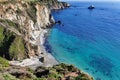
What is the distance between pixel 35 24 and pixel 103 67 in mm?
57286

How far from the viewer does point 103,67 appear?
75438 millimetres

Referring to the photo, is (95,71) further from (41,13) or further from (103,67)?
(41,13)

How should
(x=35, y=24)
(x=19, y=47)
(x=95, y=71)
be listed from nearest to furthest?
(x=95, y=71) → (x=19, y=47) → (x=35, y=24)

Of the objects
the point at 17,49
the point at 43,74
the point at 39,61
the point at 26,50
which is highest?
the point at 43,74

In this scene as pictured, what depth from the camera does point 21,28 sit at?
309 feet

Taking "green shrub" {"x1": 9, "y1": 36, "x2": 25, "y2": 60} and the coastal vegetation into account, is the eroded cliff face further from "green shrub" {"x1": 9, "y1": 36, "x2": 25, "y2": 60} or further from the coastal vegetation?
the coastal vegetation

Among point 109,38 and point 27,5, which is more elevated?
point 27,5

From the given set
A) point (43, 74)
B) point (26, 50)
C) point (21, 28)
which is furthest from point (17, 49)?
point (43, 74)

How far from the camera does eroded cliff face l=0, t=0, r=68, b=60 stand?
7706 cm

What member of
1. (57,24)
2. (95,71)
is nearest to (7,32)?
(95,71)

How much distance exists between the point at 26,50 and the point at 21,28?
18.4 meters

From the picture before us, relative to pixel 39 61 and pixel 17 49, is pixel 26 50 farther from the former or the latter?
pixel 39 61

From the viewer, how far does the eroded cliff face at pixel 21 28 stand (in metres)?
77.1

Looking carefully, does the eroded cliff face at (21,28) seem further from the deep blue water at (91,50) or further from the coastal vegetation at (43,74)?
the coastal vegetation at (43,74)
